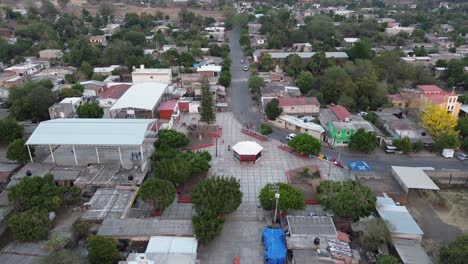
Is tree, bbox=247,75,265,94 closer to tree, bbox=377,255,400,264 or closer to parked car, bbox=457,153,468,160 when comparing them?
parked car, bbox=457,153,468,160

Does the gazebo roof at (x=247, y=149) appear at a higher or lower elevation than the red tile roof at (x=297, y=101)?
lower

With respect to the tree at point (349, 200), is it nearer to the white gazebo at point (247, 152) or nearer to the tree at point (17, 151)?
the white gazebo at point (247, 152)

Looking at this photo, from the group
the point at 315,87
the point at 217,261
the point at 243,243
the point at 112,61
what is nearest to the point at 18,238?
the point at 217,261

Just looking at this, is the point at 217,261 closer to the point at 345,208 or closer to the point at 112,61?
the point at 345,208

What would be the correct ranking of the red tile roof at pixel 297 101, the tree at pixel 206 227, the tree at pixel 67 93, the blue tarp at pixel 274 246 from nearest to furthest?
the blue tarp at pixel 274 246
the tree at pixel 206 227
the red tile roof at pixel 297 101
the tree at pixel 67 93

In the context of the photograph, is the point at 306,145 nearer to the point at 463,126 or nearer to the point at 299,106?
the point at 299,106

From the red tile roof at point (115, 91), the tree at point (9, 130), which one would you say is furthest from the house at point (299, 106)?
the tree at point (9, 130)

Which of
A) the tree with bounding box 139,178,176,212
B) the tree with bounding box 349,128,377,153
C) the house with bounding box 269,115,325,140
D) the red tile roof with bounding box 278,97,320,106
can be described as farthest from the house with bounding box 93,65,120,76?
the tree with bounding box 349,128,377,153
